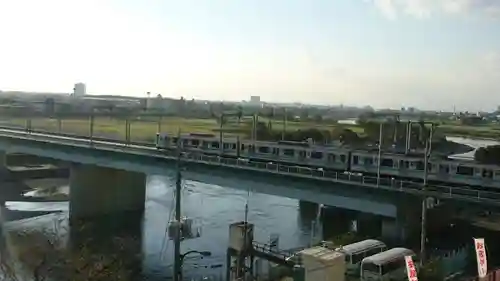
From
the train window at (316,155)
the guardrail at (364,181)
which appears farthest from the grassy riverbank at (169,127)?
the guardrail at (364,181)

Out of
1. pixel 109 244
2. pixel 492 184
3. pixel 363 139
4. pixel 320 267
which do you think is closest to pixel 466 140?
pixel 363 139

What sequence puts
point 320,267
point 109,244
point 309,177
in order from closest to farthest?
point 320,267, point 309,177, point 109,244

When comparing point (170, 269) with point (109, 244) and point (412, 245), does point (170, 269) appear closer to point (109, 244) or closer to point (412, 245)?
point (109, 244)

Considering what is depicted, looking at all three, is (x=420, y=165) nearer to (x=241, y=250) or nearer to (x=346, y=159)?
(x=346, y=159)

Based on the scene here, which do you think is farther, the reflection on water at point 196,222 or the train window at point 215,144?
the train window at point 215,144

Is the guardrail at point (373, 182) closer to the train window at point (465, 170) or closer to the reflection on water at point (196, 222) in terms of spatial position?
the train window at point (465, 170)

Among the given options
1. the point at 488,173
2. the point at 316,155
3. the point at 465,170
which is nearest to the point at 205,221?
the point at 316,155

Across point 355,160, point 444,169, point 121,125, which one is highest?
point 444,169
